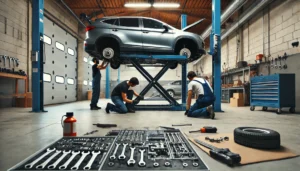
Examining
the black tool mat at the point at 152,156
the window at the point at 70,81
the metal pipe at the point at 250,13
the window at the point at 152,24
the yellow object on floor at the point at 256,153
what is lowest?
the yellow object on floor at the point at 256,153

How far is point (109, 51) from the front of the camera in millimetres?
5328

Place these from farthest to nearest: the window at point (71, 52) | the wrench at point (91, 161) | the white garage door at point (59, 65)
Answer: the window at point (71, 52)
the white garage door at point (59, 65)
the wrench at point (91, 161)

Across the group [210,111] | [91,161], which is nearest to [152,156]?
[91,161]

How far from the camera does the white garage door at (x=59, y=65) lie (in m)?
7.73

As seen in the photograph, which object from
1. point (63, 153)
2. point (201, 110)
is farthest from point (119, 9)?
point (63, 153)

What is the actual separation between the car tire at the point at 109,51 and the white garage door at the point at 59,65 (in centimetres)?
328

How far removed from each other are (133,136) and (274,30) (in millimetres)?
6719

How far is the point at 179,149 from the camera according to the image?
1.71m

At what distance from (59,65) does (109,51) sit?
4584 millimetres

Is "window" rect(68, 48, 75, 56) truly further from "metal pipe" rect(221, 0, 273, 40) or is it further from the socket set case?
the socket set case

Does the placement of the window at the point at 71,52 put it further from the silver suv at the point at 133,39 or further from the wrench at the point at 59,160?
the wrench at the point at 59,160

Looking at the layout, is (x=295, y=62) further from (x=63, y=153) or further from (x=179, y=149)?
(x=63, y=153)

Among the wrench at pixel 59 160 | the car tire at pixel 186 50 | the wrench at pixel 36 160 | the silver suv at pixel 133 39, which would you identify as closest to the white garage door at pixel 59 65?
the silver suv at pixel 133 39

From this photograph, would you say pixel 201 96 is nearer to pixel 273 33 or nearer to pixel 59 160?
pixel 59 160
